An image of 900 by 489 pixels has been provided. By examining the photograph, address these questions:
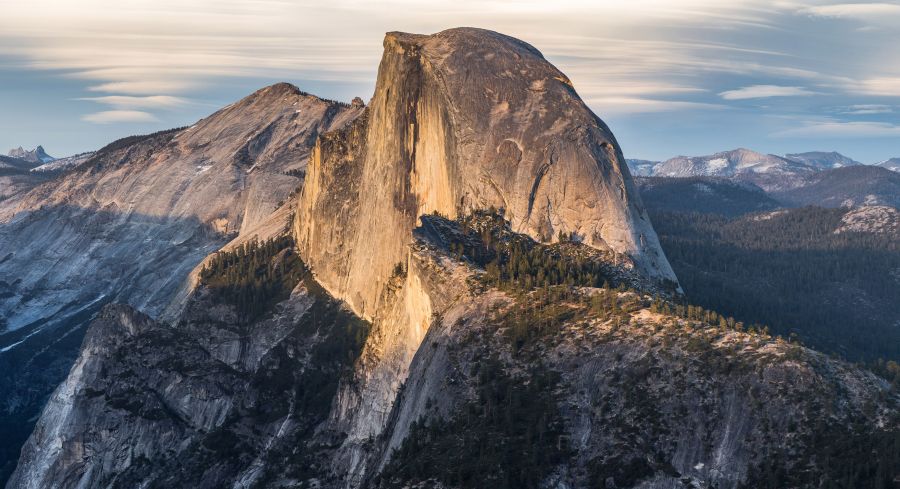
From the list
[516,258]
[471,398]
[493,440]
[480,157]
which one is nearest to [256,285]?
[480,157]

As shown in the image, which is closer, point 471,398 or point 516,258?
point 471,398

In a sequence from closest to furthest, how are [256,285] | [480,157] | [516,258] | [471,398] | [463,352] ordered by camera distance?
[471,398]
[463,352]
[516,258]
[480,157]
[256,285]

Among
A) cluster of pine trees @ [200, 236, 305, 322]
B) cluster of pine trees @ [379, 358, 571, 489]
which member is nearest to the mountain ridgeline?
→ cluster of pine trees @ [379, 358, 571, 489]

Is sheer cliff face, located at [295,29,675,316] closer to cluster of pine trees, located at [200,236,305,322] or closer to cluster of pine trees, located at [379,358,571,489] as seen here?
cluster of pine trees, located at [200,236,305,322]

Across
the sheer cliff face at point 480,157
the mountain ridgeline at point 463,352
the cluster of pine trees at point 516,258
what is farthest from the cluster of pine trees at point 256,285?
the cluster of pine trees at point 516,258

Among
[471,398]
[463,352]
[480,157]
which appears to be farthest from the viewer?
[480,157]

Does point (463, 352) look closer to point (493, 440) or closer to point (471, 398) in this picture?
point (471, 398)
